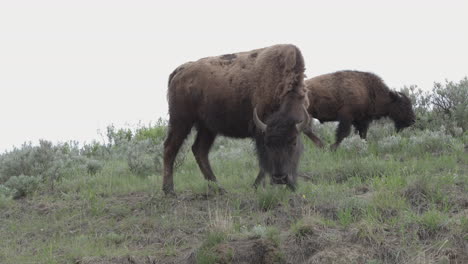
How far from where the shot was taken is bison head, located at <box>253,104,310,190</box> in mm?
7574

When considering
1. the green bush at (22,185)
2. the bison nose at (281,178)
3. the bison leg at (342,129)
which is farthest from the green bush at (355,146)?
the green bush at (22,185)

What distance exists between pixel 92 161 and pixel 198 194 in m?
3.43

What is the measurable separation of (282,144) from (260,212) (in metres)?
1.00

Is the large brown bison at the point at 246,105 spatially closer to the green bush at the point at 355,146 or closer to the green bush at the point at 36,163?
the green bush at the point at 355,146

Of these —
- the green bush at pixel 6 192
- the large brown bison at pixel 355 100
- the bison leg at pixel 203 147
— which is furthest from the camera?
the large brown bison at pixel 355 100

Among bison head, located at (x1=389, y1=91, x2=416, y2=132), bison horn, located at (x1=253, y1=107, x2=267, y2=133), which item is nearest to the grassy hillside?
bison horn, located at (x1=253, y1=107, x2=267, y2=133)

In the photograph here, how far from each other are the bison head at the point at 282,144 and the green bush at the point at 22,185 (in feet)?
13.4

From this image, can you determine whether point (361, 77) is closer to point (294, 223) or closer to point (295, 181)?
point (295, 181)

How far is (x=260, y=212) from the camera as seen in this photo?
7.17 metres

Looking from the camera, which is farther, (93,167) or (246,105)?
(93,167)

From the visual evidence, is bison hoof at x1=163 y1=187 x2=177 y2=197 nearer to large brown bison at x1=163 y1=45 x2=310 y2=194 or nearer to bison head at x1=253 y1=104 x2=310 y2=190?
large brown bison at x1=163 y1=45 x2=310 y2=194

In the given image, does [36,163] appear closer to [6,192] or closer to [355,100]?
[6,192]

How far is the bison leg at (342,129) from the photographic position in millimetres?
11612

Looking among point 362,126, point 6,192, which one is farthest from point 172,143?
point 362,126
